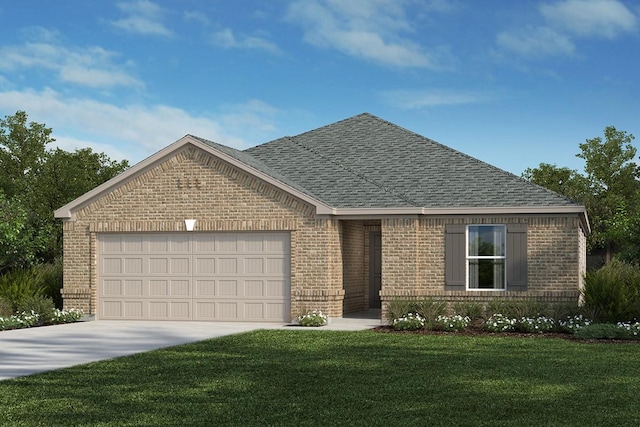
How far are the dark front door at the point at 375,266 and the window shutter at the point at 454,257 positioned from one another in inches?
183

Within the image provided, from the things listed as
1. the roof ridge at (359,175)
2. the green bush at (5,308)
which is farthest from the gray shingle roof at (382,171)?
the green bush at (5,308)

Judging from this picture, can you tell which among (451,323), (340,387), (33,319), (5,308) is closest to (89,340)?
(33,319)

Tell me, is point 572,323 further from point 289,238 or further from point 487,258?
point 289,238

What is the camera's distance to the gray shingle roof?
24188 mm

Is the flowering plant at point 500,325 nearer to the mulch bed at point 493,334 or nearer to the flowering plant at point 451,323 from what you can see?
the mulch bed at point 493,334

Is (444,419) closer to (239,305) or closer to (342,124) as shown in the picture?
(239,305)

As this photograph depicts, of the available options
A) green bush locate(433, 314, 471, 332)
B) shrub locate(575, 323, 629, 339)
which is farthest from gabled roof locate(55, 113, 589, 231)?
shrub locate(575, 323, 629, 339)

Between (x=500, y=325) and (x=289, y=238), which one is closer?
(x=500, y=325)

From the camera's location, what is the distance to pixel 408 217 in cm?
2386

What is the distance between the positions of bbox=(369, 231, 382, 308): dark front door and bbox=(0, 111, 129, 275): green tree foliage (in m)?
11.2

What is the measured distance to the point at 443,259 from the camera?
78.4 ft

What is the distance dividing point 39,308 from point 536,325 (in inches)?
507

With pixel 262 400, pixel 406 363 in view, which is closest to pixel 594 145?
pixel 406 363

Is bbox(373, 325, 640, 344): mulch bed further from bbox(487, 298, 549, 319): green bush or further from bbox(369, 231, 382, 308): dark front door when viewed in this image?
bbox(369, 231, 382, 308): dark front door
